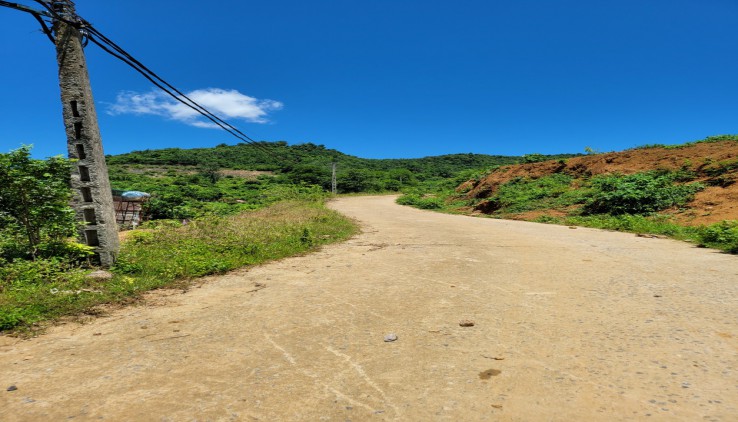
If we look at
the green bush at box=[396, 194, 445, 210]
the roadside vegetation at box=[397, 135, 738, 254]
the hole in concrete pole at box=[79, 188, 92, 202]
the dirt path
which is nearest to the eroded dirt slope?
the roadside vegetation at box=[397, 135, 738, 254]

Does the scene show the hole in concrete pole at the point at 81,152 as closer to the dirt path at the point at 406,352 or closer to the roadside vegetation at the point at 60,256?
the roadside vegetation at the point at 60,256

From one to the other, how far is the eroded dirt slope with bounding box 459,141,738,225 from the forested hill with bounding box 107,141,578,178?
42481 mm

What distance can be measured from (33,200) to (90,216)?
82 cm

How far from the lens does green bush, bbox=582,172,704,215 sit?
14406 mm

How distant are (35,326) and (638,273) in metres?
8.15

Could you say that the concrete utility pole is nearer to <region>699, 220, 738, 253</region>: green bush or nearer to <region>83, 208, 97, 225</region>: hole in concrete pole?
<region>83, 208, 97, 225</region>: hole in concrete pole

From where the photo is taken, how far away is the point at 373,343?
3627 mm

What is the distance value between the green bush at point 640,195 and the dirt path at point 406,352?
969cm

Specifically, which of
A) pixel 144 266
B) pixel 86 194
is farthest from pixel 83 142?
pixel 144 266

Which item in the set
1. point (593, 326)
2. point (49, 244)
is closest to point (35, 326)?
point (49, 244)

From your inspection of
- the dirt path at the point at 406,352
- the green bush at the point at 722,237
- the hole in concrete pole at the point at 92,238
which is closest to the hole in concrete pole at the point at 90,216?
the hole in concrete pole at the point at 92,238

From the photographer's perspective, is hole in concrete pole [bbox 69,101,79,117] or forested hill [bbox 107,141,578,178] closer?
hole in concrete pole [bbox 69,101,79,117]

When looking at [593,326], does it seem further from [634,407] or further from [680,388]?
[634,407]

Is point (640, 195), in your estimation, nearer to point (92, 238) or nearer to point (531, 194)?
point (531, 194)
